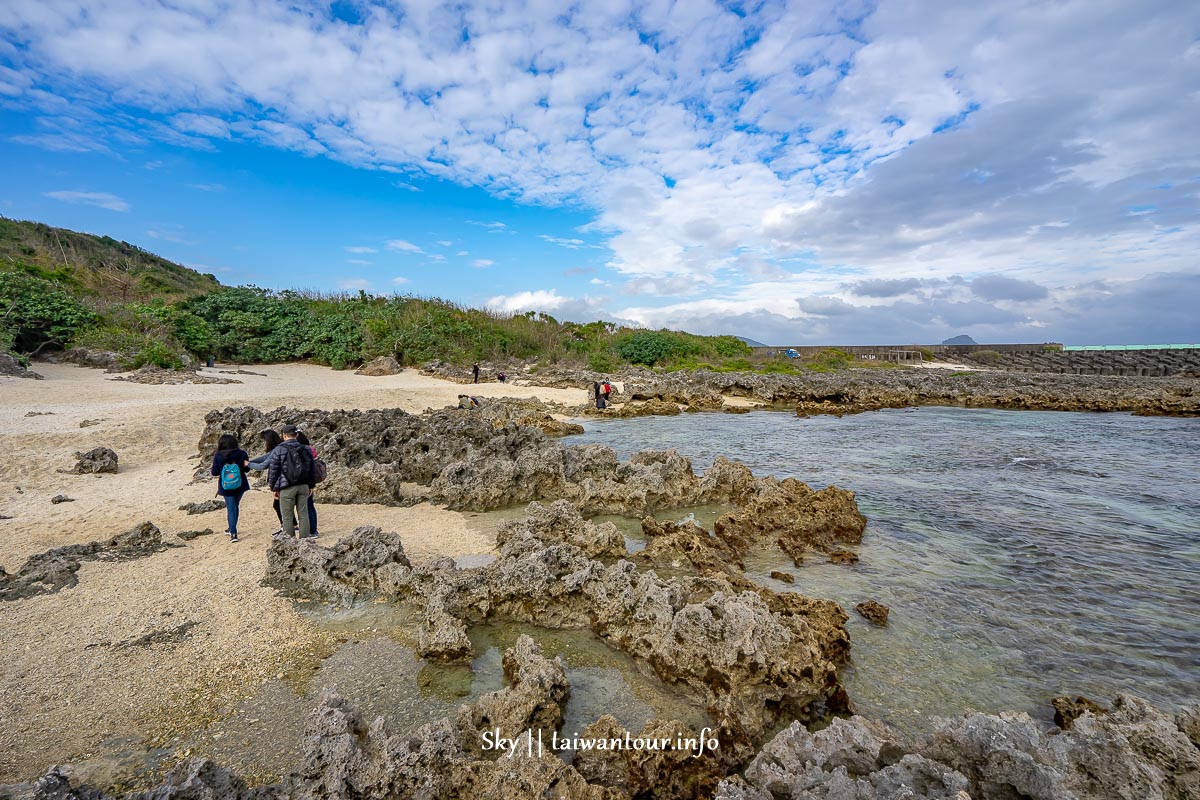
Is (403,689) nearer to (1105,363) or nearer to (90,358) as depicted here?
(90,358)

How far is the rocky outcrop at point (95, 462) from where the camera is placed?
11.3 meters

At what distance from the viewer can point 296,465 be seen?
7543 millimetres

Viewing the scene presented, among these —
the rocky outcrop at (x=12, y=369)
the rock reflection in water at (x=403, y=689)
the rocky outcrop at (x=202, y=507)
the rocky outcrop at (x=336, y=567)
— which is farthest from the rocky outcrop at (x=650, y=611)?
the rocky outcrop at (x=12, y=369)

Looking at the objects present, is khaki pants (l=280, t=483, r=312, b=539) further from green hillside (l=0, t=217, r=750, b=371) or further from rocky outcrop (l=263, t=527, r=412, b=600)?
green hillside (l=0, t=217, r=750, b=371)

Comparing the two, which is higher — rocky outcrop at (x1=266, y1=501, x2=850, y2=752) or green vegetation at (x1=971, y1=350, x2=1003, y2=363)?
green vegetation at (x1=971, y1=350, x2=1003, y2=363)

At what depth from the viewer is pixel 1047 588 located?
7.27 m

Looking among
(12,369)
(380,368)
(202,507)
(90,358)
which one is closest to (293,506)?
(202,507)

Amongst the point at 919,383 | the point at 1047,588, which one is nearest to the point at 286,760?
the point at 1047,588

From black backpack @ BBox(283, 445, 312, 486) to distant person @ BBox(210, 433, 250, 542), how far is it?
3.43 feet

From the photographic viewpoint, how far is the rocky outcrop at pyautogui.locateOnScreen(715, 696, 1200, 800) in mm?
2979

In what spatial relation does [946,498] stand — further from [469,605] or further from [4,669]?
[4,669]

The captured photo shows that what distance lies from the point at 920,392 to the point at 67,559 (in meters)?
37.8

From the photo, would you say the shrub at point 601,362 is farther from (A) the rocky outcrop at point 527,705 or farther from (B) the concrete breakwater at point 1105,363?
(B) the concrete breakwater at point 1105,363

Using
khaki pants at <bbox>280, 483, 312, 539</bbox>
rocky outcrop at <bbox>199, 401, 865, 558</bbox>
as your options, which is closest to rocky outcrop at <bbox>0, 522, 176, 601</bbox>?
khaki pants at <bbox>280, 483, 312, 539</bbox>
